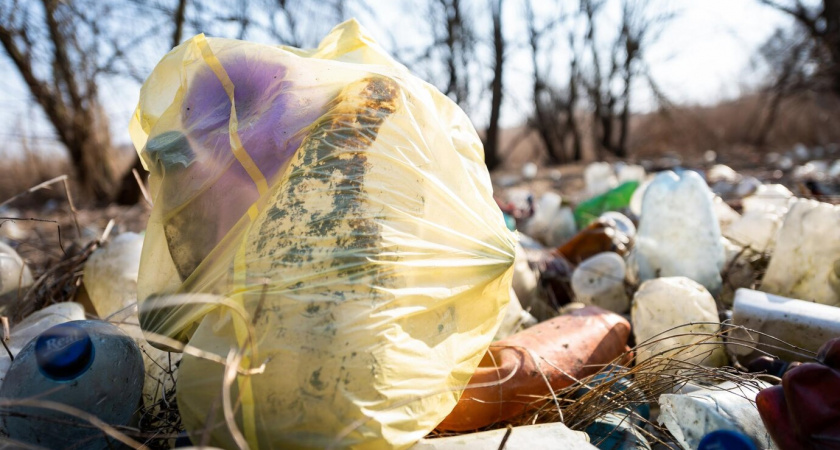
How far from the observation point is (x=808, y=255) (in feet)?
5.07

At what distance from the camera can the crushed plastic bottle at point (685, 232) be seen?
65.4 inches

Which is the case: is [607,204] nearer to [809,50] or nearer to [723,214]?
[723,214]

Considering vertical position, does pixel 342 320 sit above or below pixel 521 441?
above

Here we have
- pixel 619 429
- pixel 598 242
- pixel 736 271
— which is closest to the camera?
pixel 619 429

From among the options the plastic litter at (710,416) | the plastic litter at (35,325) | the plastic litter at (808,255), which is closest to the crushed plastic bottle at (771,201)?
the plastic litter at (808,255)

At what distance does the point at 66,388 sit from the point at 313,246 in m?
0.49

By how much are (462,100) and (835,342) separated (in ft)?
23.8

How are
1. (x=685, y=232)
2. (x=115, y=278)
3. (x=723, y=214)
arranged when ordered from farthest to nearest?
(x=723, y=214) < (x=685, y=232) < (x=115, y=278)

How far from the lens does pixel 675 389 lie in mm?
1153

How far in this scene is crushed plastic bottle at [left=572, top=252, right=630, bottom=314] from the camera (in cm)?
177

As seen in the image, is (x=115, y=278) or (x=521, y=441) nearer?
(x=521, y=441)

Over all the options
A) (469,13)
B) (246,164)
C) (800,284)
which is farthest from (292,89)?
(469,13)

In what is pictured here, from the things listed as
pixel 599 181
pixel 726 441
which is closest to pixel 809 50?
pixel 599 181

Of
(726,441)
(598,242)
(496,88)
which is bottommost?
(726,441)
